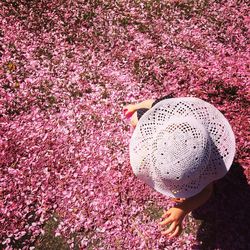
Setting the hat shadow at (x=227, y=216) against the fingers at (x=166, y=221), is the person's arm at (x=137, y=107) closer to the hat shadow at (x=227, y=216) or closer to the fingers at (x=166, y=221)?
the hat shadow at (x=227, y=216)

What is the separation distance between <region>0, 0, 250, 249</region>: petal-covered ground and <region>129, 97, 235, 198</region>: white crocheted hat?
2.39 m

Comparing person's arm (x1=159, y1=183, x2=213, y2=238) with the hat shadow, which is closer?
person's arm (x1=159, y1=183, x2=213, y2=238)

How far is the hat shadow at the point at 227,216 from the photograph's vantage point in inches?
258

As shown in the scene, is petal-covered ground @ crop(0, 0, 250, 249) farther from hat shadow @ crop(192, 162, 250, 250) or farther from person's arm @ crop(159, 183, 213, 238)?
person's arm @ crop(159, 183, 213, 238)

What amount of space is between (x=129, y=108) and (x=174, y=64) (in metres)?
2.56

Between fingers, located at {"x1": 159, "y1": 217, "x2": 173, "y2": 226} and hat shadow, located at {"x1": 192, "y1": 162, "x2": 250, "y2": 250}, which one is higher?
fingers, located at {"x1": 159, "y1": 217, "x2": 173, "y2": 226}

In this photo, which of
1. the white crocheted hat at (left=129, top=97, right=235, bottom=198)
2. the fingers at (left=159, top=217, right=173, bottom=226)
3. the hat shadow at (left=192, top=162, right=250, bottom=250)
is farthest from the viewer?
the hat shadow at (left=192, top=162, right=250, bottom=250)

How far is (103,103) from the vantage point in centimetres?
863

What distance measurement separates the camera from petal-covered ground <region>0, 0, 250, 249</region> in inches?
269

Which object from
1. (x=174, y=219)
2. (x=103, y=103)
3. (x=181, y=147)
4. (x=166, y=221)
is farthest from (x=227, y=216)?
(x=103, y=103)

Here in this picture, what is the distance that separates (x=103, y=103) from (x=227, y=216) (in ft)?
13.1

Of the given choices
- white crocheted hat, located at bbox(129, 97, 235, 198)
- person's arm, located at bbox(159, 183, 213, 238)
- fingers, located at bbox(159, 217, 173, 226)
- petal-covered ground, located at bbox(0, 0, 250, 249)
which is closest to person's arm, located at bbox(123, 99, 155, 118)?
petal-covered ground, located at bbox(0, 0, 250, 249)

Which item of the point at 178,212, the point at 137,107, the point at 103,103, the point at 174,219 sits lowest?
the point at 103,103

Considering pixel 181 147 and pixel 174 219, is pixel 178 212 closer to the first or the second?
pixel 174 219
